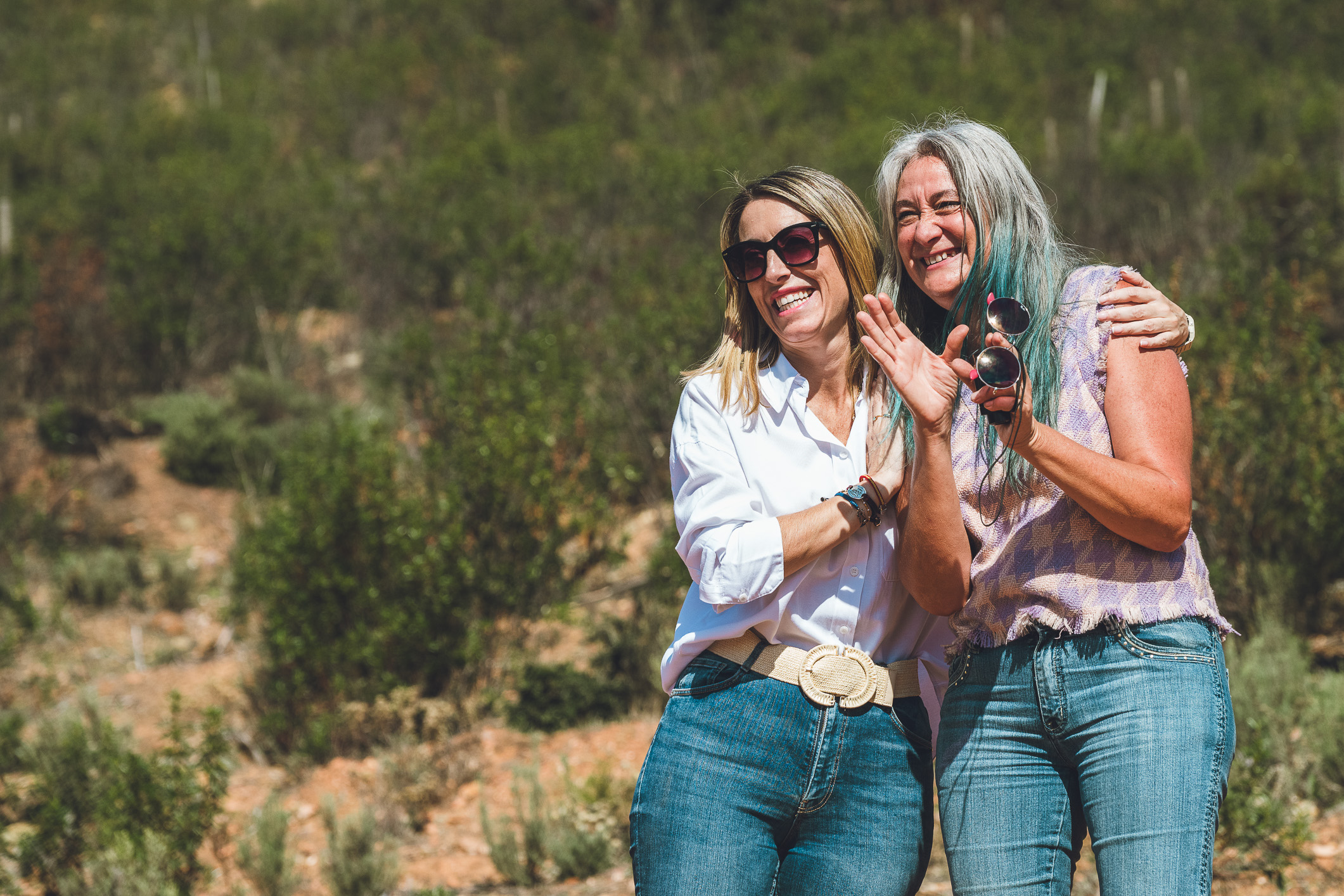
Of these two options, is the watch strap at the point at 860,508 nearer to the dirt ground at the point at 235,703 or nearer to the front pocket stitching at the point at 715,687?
the front pocket stitching at the point at 715,687

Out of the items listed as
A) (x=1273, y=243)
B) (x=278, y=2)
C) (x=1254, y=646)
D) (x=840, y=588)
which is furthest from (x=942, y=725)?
(x=278, y=2)

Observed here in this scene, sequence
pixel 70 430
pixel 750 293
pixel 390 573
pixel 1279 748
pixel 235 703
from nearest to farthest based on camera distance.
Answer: pixel 750 293, pixel 1279 748, pixel 390 573, pixel 235 703, pixel 70 430

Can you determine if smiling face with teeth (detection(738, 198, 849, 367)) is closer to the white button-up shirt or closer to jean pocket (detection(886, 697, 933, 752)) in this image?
the white button-up shirt

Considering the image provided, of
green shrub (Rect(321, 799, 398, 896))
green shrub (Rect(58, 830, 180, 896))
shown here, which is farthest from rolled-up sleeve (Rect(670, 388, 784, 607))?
green shrub (Rect(58, 830, 180, 896))

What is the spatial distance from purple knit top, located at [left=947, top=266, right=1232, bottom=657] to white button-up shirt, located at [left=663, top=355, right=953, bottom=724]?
12cm

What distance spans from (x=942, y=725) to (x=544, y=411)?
4.56 meters

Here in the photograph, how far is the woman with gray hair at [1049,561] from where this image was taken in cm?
151

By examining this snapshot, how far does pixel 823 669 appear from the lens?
1.65 metres

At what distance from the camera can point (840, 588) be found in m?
1.70

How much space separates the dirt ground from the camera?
13.2 feet

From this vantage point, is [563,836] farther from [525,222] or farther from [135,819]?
[525,222]

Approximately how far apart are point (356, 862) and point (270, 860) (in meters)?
0.33

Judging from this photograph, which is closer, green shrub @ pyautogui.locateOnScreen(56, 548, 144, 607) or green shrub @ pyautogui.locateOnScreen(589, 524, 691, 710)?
green shrub @ pyautogui.locateOnScreen(589, 524, 691, 710)

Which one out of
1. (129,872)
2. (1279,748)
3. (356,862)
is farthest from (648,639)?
(1279,748)
